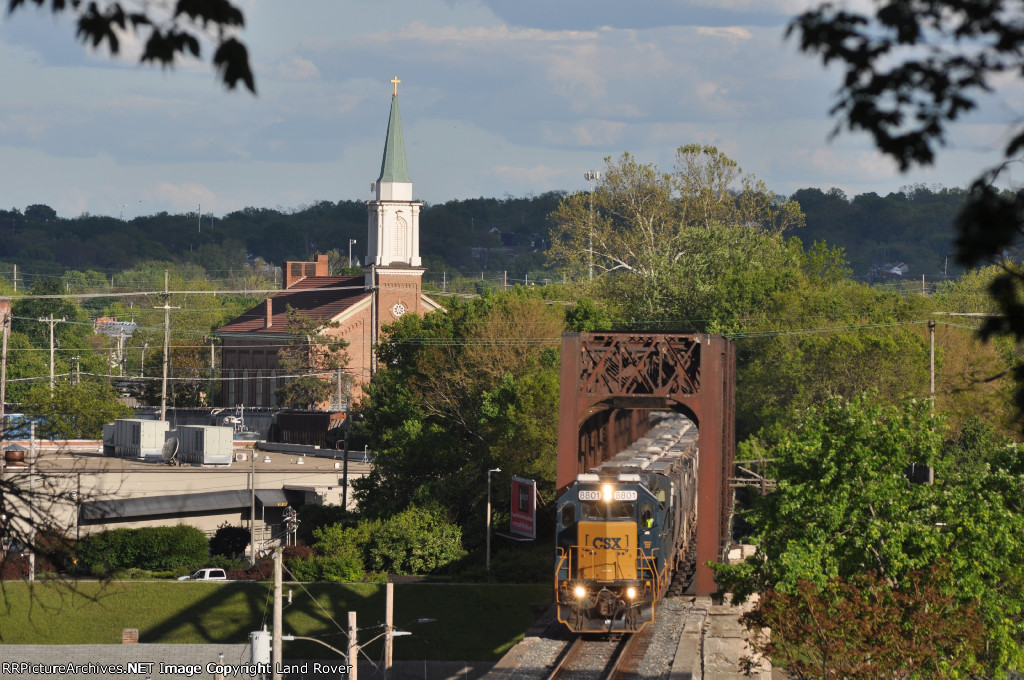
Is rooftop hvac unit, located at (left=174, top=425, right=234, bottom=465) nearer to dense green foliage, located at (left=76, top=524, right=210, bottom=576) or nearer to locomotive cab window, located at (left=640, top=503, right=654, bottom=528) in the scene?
dense green foliage, located at (left=76, top=524, right=210, bottom=576)

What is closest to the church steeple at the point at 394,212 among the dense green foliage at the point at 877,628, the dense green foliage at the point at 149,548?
the dense green foliage at the point at 149,548

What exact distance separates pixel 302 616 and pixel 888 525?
33474 millimetres

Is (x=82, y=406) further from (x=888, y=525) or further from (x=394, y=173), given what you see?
(x=888, y=525)

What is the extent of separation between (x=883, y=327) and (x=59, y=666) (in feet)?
163

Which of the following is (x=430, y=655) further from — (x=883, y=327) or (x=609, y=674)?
(x=883, y=327)

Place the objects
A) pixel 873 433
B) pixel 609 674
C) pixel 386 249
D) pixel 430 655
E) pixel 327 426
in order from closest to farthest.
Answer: pixel 609 674 < pixel 873 433 < pixel 430 655 < pixel 327 426 < pixel 386 249

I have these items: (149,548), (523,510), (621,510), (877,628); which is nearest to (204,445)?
(149,548)

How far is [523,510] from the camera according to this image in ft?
186

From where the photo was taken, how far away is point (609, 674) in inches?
1055

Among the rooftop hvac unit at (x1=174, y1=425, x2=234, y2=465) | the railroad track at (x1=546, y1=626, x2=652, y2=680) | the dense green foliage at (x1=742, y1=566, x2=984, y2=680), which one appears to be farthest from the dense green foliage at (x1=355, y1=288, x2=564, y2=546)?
the dense green foliage at (x1=742, y1=566, x2=984, y2=680)

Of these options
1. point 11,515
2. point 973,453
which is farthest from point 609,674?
point 973,453

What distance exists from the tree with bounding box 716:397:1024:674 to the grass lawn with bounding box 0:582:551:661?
23.7 meters

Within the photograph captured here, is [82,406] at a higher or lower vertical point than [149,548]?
higher

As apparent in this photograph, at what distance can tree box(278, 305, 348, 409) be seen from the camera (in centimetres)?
10650
